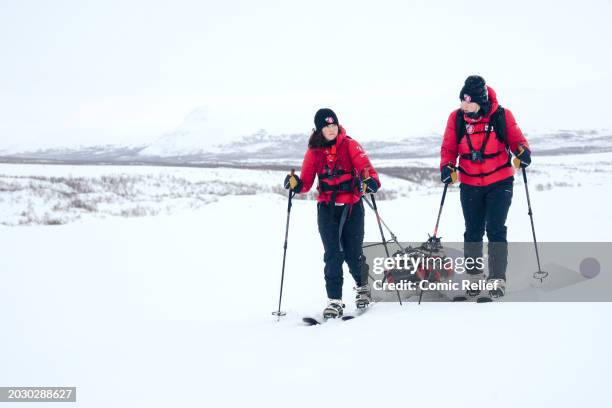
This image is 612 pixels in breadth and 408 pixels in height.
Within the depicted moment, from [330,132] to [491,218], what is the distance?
72.2 inches

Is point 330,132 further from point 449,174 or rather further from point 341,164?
point 449,174

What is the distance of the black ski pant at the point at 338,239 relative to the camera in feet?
16.0

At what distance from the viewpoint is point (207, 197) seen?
2030 cm

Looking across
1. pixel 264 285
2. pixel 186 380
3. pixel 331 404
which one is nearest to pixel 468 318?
pixel 331 404

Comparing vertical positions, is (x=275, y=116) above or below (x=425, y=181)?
above

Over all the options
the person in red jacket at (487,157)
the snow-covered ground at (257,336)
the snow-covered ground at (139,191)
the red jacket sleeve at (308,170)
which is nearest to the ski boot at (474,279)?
the person in red jacket at (487,157)

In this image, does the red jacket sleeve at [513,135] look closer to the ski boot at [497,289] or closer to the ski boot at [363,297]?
the ski boot at [497,289]

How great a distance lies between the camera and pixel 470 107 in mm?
4457

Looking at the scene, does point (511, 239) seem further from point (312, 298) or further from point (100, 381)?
point (100, 381)

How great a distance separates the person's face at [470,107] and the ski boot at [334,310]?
7.81 feet

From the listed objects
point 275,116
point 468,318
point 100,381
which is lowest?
point 100,381

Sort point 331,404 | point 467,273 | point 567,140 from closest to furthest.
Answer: point 331,404 < point 467,273 < point 567,140

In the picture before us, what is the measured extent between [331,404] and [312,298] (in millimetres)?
3397

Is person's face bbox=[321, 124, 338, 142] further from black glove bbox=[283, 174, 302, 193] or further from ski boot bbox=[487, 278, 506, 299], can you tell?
ski boot bbox=[487, 278, 506, 299]
